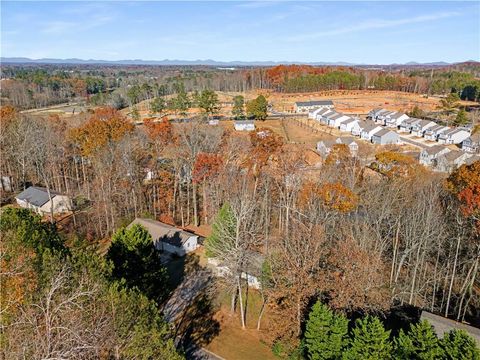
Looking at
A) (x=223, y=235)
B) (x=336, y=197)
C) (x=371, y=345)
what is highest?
(x=336, y=197)

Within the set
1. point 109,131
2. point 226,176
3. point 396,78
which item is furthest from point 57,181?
point 396,78

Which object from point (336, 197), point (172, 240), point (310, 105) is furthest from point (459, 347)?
point (310, 105)

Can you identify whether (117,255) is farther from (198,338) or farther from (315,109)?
(315,109)

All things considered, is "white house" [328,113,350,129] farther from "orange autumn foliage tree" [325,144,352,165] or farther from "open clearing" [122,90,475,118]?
"orange autumn foliage tree" [325,144,352,165]

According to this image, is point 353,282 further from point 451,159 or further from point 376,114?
point 376,114

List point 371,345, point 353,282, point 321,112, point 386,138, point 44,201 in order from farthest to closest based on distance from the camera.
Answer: point 321,112 < point 386,138 < point 44,201 < point 353,282 < point 371,345
